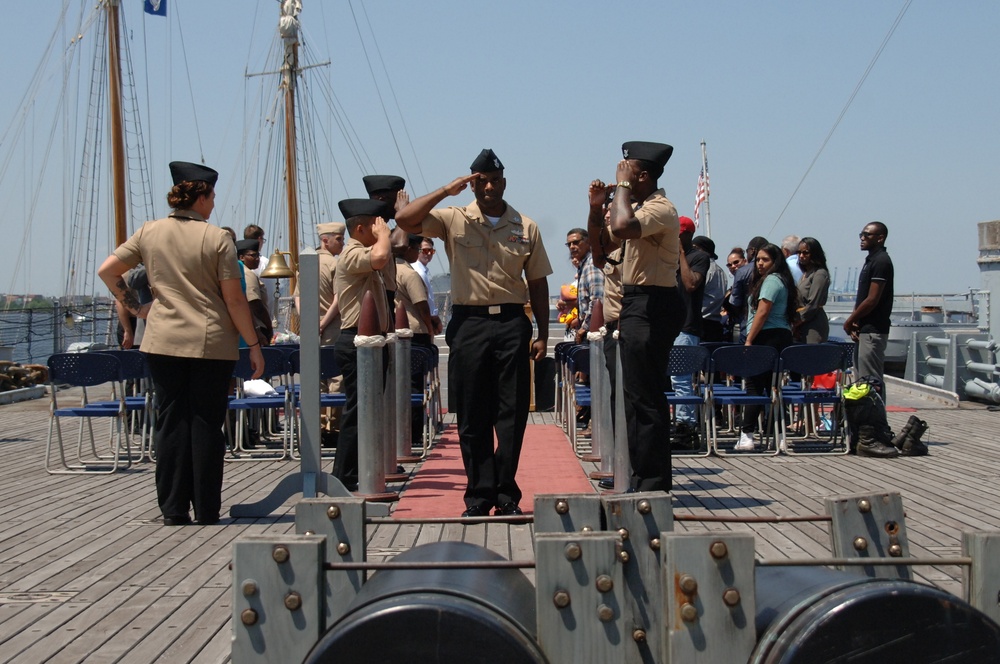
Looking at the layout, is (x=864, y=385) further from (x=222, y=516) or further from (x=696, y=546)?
(x=696, y=546)

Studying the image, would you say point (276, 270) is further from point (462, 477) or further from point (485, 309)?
point (485, 309)

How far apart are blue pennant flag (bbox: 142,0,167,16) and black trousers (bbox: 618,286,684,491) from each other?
27.7 m

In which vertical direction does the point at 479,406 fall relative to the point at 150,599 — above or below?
above

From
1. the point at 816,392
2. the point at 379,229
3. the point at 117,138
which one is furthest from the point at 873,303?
the point at 117,138

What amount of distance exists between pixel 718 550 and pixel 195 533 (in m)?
4.70

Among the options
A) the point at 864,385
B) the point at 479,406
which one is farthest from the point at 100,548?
the point at 864,385

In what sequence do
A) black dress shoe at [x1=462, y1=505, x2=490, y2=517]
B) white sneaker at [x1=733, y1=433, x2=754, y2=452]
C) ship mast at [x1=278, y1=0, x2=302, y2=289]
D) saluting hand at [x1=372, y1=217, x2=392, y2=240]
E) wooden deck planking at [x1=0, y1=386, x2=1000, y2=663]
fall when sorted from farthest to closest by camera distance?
1. ship mast at [x1=278, y1=0, x2=302, y2=289]
2. white sneaker at [x1=733, y1=433, x2=754, y2=452]
3. saluting hand at [x1=372, y1=217, x2=392, y2=240]
4. black dress shoe at [x1=462, y1=505, x2=490, y2=517]
5. wooden deck planking at [x1=0, y1=386, x2=1000, y2=663]

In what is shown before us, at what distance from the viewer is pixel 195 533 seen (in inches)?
266

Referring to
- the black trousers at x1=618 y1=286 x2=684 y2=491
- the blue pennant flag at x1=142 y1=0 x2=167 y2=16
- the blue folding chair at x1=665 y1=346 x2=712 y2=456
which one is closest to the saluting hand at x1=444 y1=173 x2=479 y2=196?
the black trousers at x1=618 y1=286 x2=684 y2=491

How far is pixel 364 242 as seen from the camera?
321 inches

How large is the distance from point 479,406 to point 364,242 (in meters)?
1.94

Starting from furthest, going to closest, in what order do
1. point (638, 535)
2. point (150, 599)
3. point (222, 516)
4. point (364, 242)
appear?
point (364, 242)
point (222, 516)
point (150, 599)
point (638, 535)

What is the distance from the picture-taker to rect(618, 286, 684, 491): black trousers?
675 cm

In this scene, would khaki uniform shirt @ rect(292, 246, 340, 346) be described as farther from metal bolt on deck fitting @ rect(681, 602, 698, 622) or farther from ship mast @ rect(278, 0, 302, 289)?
ship mast @ rect(278, 0, 302, 289)
